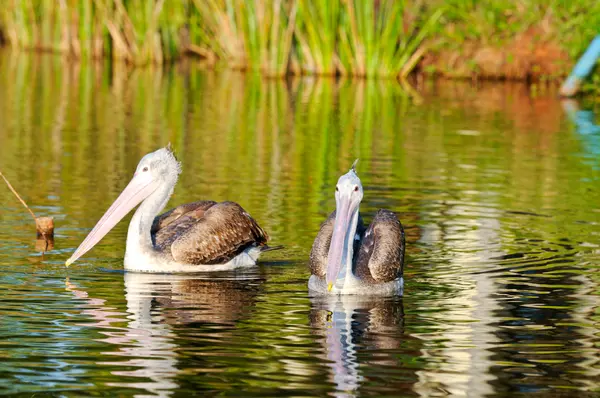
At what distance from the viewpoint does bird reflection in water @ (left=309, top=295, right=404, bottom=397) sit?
6.86 m

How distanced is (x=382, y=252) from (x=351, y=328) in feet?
3.51

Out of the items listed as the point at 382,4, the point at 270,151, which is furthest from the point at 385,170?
the point at 382,4

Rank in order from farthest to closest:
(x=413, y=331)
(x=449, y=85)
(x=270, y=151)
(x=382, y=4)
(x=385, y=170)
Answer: (x=449, y=85)
(x=382, y=4)
(x=270, y=151)
(x=385, y=170)
(x=413, y=331)

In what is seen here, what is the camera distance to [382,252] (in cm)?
886

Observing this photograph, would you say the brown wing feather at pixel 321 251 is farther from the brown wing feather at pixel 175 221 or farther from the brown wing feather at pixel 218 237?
the brown wing feather at pixel 175 221

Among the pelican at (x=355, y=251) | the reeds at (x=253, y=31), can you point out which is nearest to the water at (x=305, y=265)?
the pelican at (x=355, y=251)

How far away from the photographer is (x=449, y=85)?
87.1ft

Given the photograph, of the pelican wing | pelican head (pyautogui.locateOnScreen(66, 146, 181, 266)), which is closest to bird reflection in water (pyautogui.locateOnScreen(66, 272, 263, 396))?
pelican head (pyautogui.locateOnScreen(66, 146, 181, 266))

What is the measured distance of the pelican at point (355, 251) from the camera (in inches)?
336

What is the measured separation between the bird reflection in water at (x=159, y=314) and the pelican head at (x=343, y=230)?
1.96 ft

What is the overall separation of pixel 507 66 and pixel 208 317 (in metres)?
20.0

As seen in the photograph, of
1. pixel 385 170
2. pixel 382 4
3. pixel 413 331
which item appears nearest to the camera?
pixel 413 331

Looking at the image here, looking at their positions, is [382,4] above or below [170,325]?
above

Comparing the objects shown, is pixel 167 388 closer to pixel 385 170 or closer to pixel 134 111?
pixel 385 170
